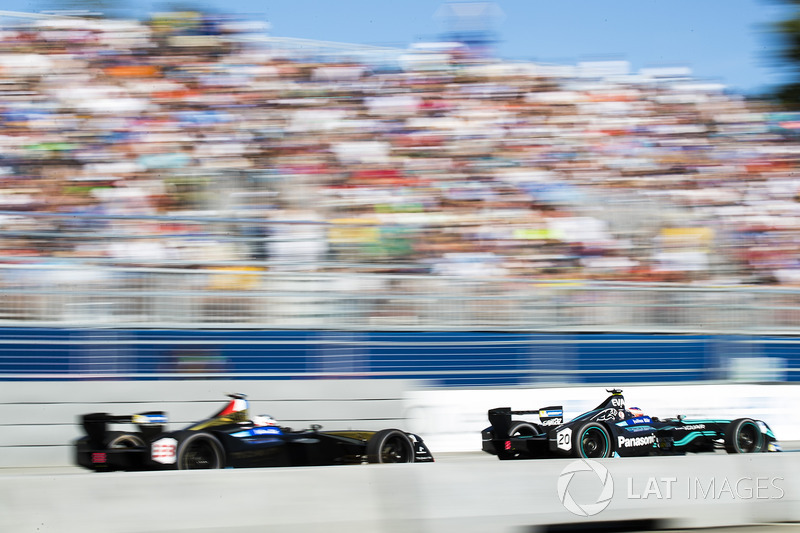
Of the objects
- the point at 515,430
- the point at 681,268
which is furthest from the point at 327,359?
the point at 681,268

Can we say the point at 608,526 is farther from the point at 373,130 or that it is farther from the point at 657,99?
the point at 657,99

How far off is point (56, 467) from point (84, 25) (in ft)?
19.2

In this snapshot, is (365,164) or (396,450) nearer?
(396,450)

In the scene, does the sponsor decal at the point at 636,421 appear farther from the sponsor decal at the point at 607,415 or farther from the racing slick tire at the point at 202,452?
the racing slick tire at the point at 202,452

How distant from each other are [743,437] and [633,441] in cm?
132

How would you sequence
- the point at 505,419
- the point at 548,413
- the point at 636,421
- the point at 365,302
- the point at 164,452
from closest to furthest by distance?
the point at 164,452
the point at 505,419
the point at 548,413
the point at 636,421
the point at 365,302

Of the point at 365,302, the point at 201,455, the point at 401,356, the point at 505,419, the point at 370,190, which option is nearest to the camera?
the point at 201,455

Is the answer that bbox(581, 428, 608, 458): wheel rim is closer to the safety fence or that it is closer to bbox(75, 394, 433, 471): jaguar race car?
bbox(75, 394, 433, 471): jaguar race car

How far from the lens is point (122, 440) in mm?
7035

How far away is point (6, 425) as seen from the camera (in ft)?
28.0

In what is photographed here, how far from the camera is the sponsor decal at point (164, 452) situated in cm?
678

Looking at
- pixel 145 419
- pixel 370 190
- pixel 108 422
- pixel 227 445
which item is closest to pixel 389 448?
pixel 227 445

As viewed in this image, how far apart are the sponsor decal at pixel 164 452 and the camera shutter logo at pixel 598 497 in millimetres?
2684

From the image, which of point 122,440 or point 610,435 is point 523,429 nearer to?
point 610,435
